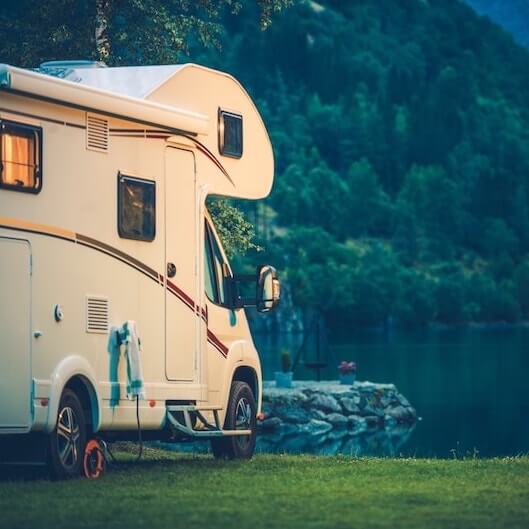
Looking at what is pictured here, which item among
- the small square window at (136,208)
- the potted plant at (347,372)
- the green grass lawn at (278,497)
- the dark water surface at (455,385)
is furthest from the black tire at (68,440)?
the potted plant at (347,372)

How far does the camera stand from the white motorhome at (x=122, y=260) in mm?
12953

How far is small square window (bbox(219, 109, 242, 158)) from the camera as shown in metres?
16.4

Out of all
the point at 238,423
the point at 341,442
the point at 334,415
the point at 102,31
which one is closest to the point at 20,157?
the point at 238,423

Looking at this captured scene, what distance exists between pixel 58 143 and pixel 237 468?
3965mm

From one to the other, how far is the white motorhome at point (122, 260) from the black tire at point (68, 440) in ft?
0.06

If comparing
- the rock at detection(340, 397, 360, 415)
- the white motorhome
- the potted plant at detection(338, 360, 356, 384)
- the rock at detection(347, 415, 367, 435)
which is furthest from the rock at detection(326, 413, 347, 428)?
the white motorhome

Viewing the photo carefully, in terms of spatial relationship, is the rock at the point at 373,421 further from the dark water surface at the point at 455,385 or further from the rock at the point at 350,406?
the dark water surface at the point at 455,385

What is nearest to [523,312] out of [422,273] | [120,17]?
[422,273]

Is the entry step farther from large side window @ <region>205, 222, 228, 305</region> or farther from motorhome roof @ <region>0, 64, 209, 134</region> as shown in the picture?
motorhome roof @ <region>0, 64, 209, 134</region>

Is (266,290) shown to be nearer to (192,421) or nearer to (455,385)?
(192,421)

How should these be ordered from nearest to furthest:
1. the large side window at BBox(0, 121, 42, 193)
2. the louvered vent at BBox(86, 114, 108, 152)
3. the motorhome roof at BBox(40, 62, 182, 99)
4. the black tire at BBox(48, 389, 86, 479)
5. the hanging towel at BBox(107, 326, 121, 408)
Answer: the large side window at BBox(0, 121, 42, 193) → the black tire at BBox(48, 389, 86, 479) → the louvered vent at BBox(86, 114, 108, 152) → the hanging towel at BBox(107, 326, 121, 408) → the motorhome roof at BBox(40, 62, 182, 99)

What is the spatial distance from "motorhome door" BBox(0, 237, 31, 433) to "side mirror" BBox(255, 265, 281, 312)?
4.23 meters

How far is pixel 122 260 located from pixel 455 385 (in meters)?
57.2

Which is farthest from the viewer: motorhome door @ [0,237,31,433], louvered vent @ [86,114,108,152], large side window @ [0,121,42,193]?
louvered vent @ [86,114,108,152]
